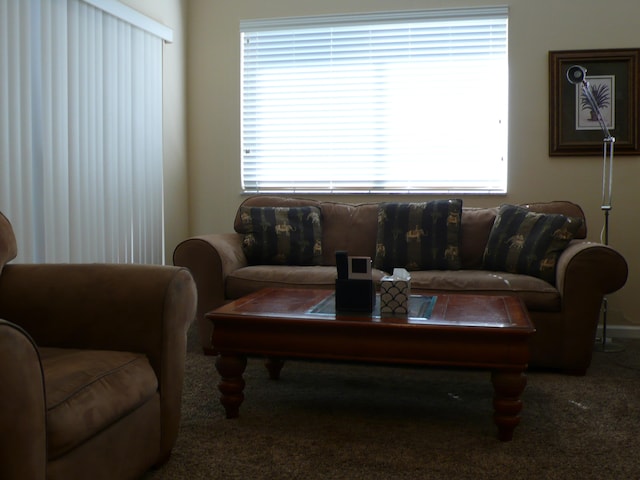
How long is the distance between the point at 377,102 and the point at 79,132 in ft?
6.69

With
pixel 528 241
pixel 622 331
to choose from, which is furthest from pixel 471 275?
pixel 622 331

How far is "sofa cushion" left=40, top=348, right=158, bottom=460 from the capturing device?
1.51 metres

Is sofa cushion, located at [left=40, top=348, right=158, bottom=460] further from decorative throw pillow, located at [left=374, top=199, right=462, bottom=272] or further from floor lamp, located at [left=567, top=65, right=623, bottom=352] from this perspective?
floor lamp, located at [left=567, top=65, right=623, bottom=352]

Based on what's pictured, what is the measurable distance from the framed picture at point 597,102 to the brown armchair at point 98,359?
309cm

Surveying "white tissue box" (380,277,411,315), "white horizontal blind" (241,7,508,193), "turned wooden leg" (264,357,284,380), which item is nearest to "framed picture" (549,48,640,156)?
"white horizontal blind" (241,7,508,193)

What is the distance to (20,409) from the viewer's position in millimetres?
1373

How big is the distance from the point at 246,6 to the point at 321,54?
0.68m

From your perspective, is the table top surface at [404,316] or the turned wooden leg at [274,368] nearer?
the table top surface at [404,316]

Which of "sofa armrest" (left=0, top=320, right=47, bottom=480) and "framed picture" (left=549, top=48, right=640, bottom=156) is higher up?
"framed picture" (left=549, top=48, right=640, bottom=156)

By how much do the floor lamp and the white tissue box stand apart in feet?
5.74

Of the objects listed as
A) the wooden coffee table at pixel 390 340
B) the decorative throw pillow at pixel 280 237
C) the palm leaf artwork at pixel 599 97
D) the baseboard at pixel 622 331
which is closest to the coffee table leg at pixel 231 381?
the wooden coffee table at pixel 390 340

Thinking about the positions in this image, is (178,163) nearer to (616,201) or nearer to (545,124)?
(545,124)

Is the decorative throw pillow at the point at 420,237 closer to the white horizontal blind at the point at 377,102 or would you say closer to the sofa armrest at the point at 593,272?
the white horizontal blind at the point at 377,102

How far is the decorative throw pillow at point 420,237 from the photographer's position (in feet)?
12.5
